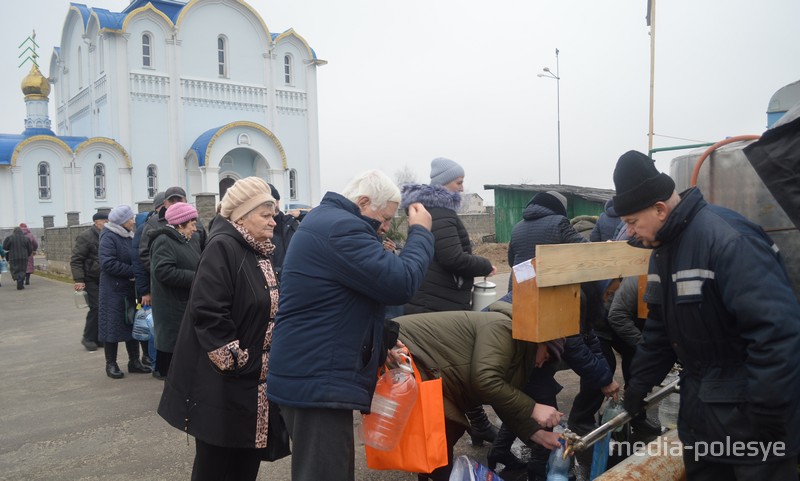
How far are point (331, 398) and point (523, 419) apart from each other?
109 centimetres

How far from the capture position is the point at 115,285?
6.45 metres

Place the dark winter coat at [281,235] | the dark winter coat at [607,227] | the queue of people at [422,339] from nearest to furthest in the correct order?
1. the queue of people at [422,339]
2. the dark winter coat at [607,227]
3. the dark winter coat at [281,235]

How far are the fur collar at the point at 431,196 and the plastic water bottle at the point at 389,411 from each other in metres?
1.68

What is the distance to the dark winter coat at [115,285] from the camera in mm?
6312

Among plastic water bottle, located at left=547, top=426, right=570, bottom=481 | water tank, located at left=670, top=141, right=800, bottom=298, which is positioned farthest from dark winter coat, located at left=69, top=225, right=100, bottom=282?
water tank, located at left=670, top=141, right=800, bottom=298

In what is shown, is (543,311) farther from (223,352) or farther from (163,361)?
(163,361)

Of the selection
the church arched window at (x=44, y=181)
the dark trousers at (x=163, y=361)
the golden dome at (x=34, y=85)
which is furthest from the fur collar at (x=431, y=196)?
the golden dome at (x=34, y=85)

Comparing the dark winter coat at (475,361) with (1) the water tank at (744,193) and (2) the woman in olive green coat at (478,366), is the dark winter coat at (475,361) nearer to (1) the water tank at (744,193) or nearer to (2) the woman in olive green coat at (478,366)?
(2) the woman in olive green coat at (478,366)

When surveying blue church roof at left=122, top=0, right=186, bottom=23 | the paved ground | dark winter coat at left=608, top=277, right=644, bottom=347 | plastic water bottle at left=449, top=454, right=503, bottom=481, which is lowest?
the paved ground

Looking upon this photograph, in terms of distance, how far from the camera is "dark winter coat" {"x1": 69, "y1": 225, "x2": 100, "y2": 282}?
7.14 meters

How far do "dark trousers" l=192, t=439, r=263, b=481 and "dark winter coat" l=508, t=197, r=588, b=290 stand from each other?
7.48 ft

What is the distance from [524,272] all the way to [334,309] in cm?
93

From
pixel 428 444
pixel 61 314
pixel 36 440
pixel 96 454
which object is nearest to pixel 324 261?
pixel 428 444

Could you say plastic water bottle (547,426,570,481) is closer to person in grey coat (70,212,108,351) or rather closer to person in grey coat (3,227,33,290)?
person in grey coat (70,212,108,351)
